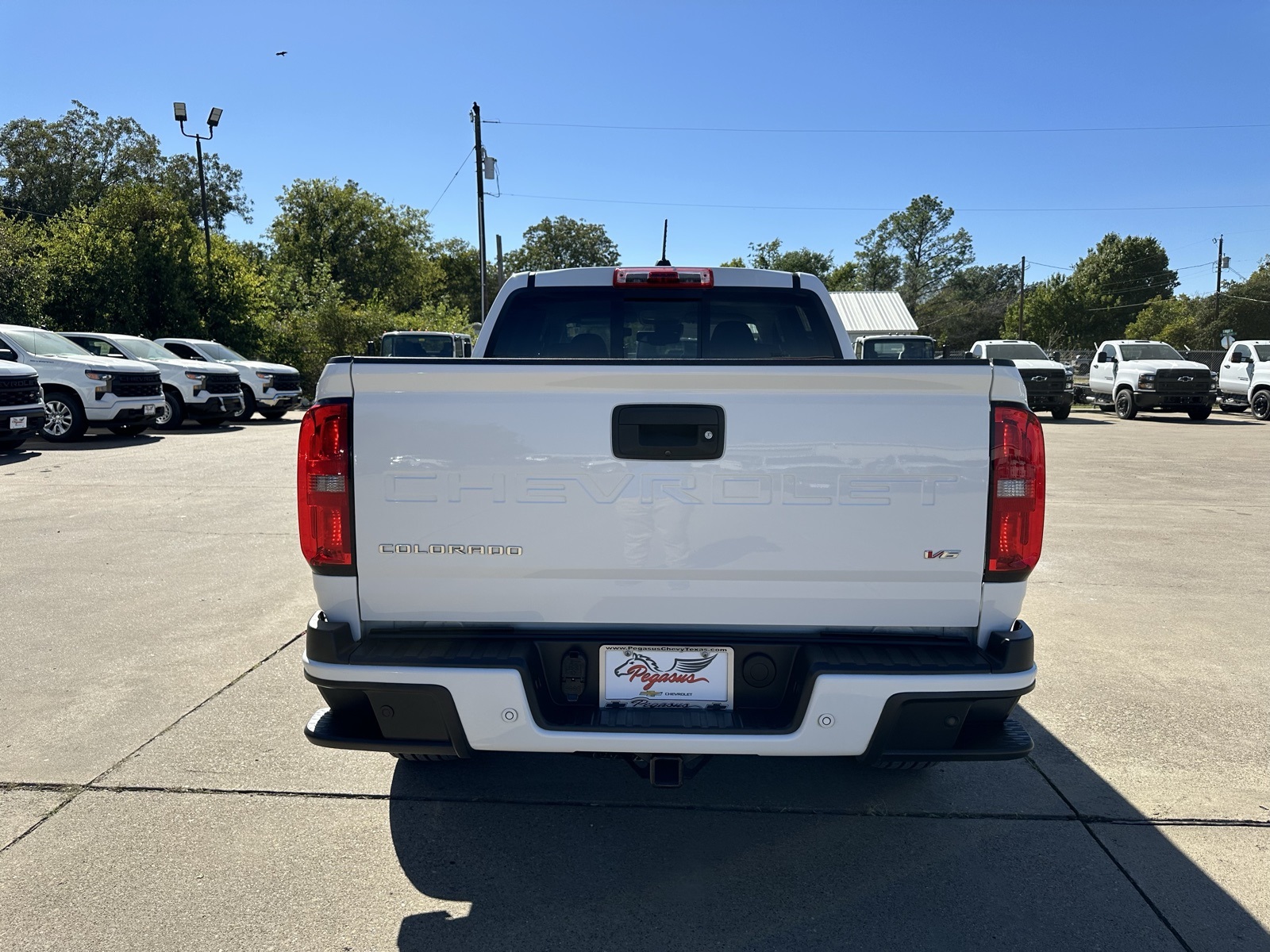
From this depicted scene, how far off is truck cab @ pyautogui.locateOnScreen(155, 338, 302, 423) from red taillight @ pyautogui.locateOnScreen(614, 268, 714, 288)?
713 inches

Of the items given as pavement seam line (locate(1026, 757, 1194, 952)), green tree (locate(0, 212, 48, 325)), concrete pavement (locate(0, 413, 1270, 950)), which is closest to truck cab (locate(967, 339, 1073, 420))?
concrete pavement (locate(0, 413, 1270, 950))

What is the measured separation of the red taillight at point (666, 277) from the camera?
406 cm

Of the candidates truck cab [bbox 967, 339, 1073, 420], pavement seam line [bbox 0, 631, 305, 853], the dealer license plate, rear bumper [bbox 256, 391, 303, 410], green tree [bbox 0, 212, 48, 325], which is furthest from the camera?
green tree [bbox 0, 212, 48, 325]

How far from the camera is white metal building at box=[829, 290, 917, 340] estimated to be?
119ft

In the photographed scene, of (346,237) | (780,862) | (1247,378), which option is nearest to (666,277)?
(780,862)

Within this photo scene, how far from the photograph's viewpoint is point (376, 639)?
2881mm

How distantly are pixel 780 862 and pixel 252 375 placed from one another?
20152 millimetres

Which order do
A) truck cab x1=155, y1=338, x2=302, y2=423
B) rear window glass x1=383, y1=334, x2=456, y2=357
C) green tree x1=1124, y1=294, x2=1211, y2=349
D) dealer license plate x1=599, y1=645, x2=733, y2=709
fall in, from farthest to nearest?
green tree x1=1124, y1=294, x2=1211, y2=349
truck cab x1=155, y1=338, x2=302, y2=423
rear window glass x1=383, y1=334, x2=456, y2=357
dealer license plate x1=599, y1=645, x2=733, y2=709

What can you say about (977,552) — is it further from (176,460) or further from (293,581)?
(176,460)

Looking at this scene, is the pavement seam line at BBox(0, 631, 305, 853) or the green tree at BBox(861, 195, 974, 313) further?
the green tree at BBox(861, 195, 974, 313)

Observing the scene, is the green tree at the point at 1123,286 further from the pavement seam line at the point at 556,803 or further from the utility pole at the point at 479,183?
the pavement seam line at the point at 556,803

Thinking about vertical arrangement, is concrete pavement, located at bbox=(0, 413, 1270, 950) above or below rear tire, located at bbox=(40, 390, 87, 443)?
below

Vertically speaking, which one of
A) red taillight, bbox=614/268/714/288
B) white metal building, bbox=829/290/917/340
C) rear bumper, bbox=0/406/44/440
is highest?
white metal building, bbox=829/290/917/340

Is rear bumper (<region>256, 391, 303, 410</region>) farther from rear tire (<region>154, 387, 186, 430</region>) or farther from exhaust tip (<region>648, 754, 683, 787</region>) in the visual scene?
exhaust tip (<region>648, 754, 683, 787</region>)
